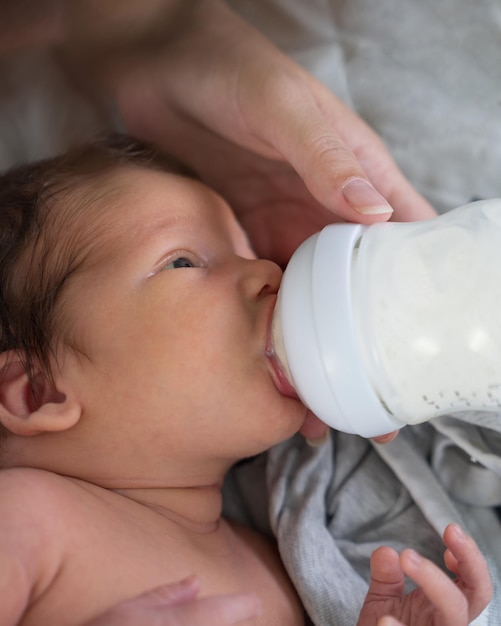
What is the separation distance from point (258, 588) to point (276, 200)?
2.46ft

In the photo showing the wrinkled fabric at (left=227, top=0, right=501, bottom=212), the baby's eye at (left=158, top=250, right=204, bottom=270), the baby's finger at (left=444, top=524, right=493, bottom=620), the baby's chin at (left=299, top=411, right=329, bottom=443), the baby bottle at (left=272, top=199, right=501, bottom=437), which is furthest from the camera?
the wrinkled fabric at (left=227, top=0, right=501, bottom=212)

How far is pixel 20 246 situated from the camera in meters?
0.99

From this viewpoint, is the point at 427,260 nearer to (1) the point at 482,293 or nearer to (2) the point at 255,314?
(1) the point at 482,293

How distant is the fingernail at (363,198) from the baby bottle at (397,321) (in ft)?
0.15

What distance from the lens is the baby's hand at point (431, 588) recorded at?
0.79m

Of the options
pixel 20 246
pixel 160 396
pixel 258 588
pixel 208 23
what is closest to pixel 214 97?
pixel 208 23

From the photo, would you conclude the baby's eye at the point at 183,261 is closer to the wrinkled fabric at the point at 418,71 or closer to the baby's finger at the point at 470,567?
the baby's finger at the point at 470,567

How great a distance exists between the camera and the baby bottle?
0.74 m

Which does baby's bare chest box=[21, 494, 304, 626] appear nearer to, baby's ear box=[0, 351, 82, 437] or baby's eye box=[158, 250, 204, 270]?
baby's ear box=[0, 351, 82, 437]

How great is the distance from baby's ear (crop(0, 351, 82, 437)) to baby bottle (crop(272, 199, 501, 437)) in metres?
0.32

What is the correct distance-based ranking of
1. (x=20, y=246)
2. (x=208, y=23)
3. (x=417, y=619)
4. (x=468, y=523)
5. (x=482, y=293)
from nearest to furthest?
1. (x=482, y=293)
2. (x=417, y=619)
3. (x=20, y=246)
4. (x=468, y=523)
5. (x=208, y=23)

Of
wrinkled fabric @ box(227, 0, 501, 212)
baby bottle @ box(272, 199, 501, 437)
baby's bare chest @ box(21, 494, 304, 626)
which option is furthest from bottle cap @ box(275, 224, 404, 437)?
wrinkled fabric @ box(227, 0, 501, 212)

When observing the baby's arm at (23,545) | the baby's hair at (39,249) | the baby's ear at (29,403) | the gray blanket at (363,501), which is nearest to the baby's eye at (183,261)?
the baby's hair at (39,249)

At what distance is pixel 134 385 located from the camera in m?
0.94
